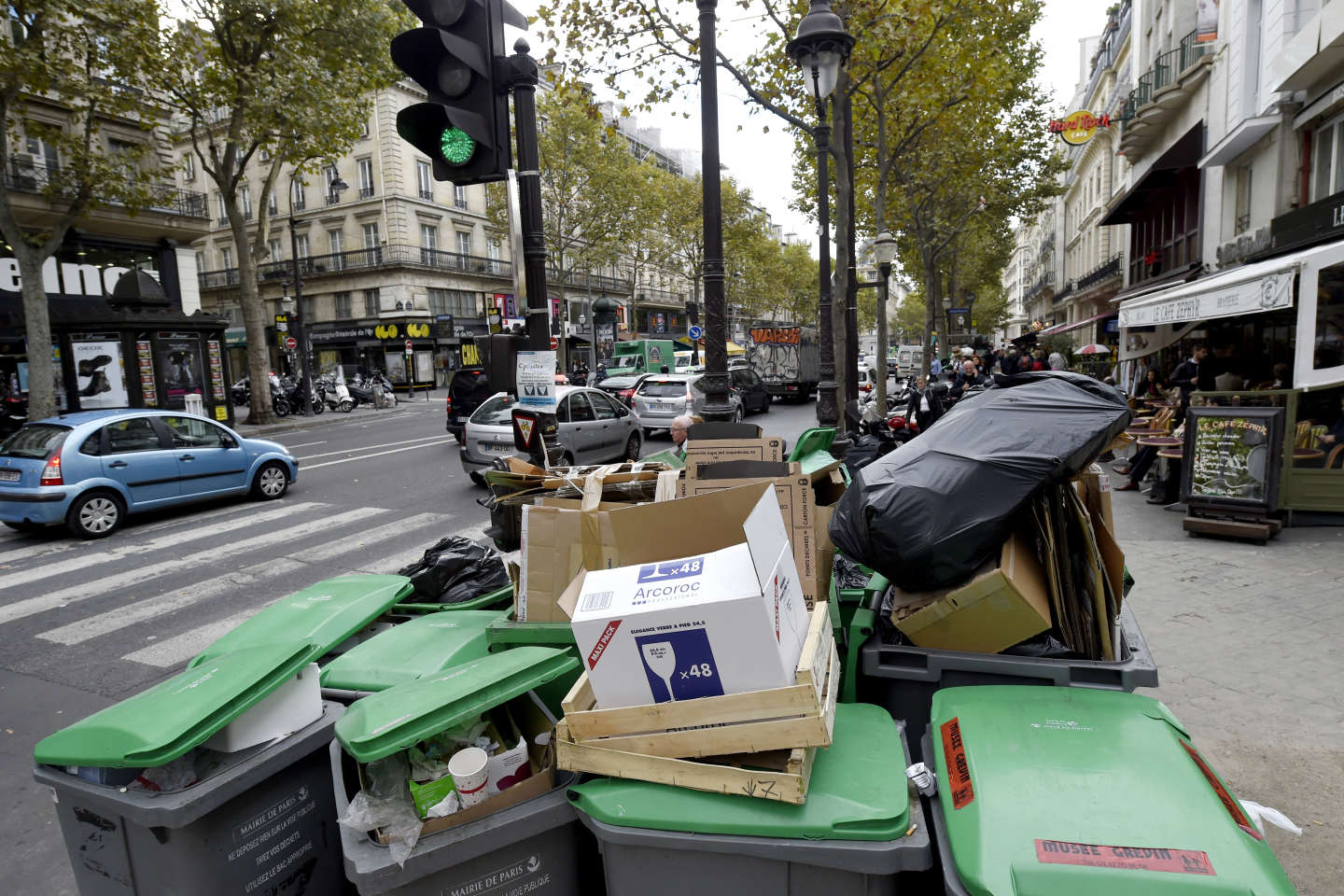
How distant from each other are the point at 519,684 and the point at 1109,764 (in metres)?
1.60

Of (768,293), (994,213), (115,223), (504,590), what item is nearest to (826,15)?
(504,590)

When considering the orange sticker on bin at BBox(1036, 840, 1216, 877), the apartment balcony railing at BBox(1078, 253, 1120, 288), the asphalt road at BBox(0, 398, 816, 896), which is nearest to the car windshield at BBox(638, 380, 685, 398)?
the asphalt road at BBox(0, 398, 816, 896)

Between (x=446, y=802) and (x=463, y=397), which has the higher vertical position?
(x=463, y=397)

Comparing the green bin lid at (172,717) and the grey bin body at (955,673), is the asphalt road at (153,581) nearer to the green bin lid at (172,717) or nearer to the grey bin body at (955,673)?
the green bin lid at (172,717)

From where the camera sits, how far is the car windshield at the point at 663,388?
58.0 ft

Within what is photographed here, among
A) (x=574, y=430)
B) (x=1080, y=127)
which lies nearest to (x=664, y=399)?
(x=574, y=430)

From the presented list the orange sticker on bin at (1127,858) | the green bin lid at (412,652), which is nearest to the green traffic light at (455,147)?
the green bin lid at (412,652)

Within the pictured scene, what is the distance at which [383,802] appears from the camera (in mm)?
2088

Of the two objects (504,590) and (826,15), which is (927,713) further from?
(826,15)

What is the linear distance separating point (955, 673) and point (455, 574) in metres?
2.54

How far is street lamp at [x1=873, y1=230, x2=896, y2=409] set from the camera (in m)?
16.4

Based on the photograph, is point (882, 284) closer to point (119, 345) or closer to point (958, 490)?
point (958, 490)

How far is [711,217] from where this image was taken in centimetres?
713

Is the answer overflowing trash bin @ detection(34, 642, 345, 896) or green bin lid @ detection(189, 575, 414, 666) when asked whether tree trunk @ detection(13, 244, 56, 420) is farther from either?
overflowing trash bin @ detection(34, 642, 345, 896)
